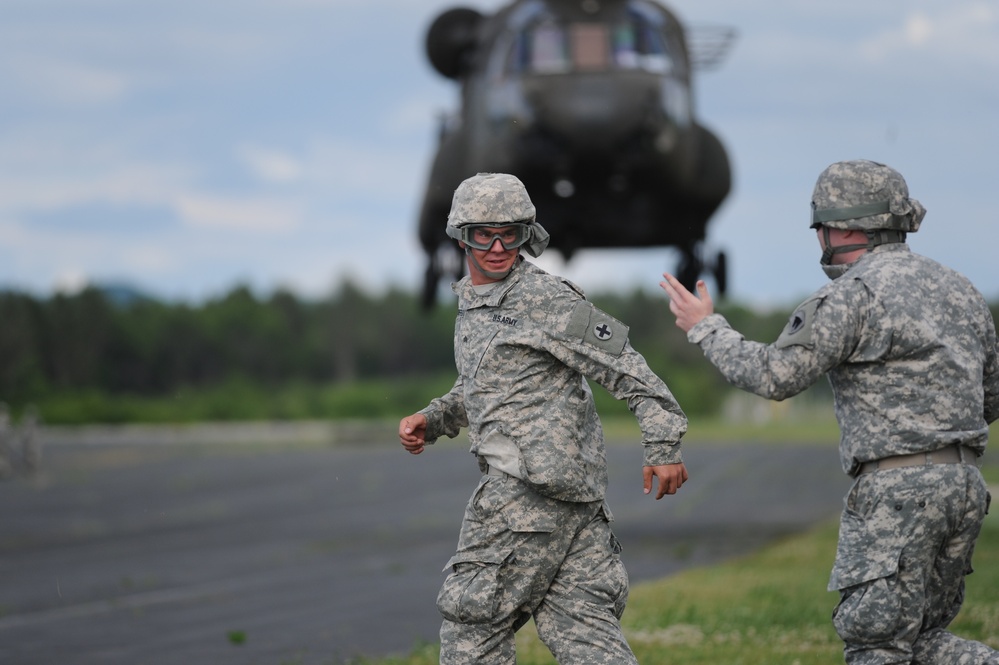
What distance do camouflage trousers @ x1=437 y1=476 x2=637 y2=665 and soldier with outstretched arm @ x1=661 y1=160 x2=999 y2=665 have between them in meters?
0.73

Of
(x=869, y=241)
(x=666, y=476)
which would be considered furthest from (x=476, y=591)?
(x=869, y=241)

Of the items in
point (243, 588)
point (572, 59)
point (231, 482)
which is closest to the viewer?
→ point (243, 588)

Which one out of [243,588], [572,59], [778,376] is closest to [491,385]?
[778,376]

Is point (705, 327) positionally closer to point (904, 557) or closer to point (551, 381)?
point (551, 381)

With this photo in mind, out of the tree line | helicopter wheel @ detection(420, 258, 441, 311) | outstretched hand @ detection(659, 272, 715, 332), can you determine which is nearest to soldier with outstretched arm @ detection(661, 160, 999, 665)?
outstretched hand @ detection(659, 272, 715, 332)

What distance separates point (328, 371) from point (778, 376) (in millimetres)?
50049

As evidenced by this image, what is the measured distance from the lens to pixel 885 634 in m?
4.94

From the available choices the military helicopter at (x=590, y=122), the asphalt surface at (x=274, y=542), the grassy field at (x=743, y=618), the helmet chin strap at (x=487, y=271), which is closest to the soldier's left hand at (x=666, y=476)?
the helmet chin strap at (x=487, y=271)

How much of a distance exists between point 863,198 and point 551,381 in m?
1.19

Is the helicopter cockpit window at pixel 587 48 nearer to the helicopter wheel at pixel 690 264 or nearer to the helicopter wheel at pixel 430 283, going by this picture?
the helicopter wheel at pixel 690 264

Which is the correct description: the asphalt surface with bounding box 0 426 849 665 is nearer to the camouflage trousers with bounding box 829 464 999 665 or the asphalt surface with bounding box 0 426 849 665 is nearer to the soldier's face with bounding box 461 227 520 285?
the soldier's face with bounding box 461 227 520 285

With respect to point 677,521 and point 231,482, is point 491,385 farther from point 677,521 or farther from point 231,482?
point 231,482

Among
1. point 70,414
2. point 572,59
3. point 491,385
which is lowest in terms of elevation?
point 70,414

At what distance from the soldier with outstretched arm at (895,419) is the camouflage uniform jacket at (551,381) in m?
0.30
